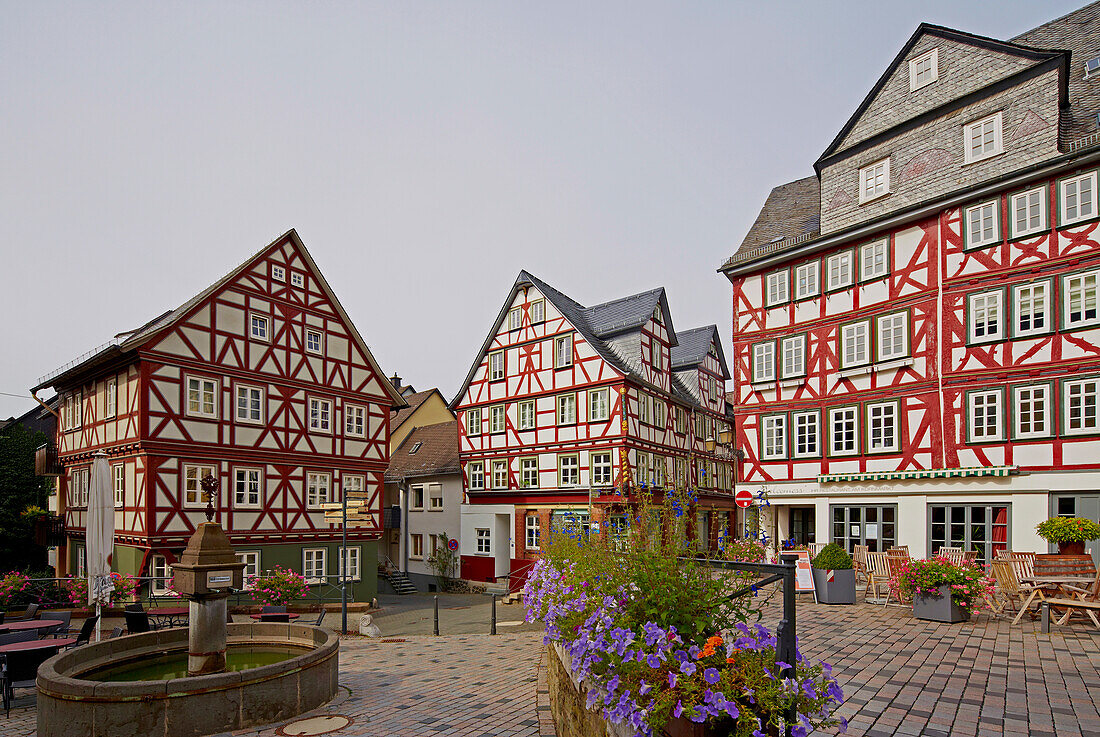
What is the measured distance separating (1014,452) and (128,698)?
63.9 ft

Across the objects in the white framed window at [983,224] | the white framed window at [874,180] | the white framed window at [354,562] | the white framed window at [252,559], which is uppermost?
the white framed window at [874,180]

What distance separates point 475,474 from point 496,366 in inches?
197

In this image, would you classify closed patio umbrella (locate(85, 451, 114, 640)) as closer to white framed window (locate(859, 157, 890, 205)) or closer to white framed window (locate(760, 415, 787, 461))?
white framed window (locate(760, 415, 787, 461))

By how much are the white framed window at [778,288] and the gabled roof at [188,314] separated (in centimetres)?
1460

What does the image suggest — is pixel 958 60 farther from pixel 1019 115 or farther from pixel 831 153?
pixel 831 153

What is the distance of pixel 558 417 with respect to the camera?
99.0ft

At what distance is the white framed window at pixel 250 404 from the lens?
23.5 meters

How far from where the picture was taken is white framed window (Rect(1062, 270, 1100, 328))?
686 inches

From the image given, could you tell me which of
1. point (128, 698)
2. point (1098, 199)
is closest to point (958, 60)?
point (1098, 199)

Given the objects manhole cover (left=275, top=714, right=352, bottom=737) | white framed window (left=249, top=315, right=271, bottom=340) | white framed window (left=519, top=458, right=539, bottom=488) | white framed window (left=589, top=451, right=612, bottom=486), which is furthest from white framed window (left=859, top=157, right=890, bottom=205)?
manhole cover (left=275, top=714, right=352, bottom=737)

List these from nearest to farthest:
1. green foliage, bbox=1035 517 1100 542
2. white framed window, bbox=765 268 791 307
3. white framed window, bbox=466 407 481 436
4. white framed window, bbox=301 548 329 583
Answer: green foliage, bbox=1035 517 1100 542 → white framed window, bbox=765 268 791 307 → white framed window, bbox=301 548 329 583 → white framed window, bbox=466 407 481 436

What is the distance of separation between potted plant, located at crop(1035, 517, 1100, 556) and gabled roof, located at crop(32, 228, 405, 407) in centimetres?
2165

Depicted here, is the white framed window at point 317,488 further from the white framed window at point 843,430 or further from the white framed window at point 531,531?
the white framed window at point 843,430

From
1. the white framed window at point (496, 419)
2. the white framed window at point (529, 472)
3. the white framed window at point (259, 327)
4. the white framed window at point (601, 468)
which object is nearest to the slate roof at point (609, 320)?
the white framed window at point (496, 419)
